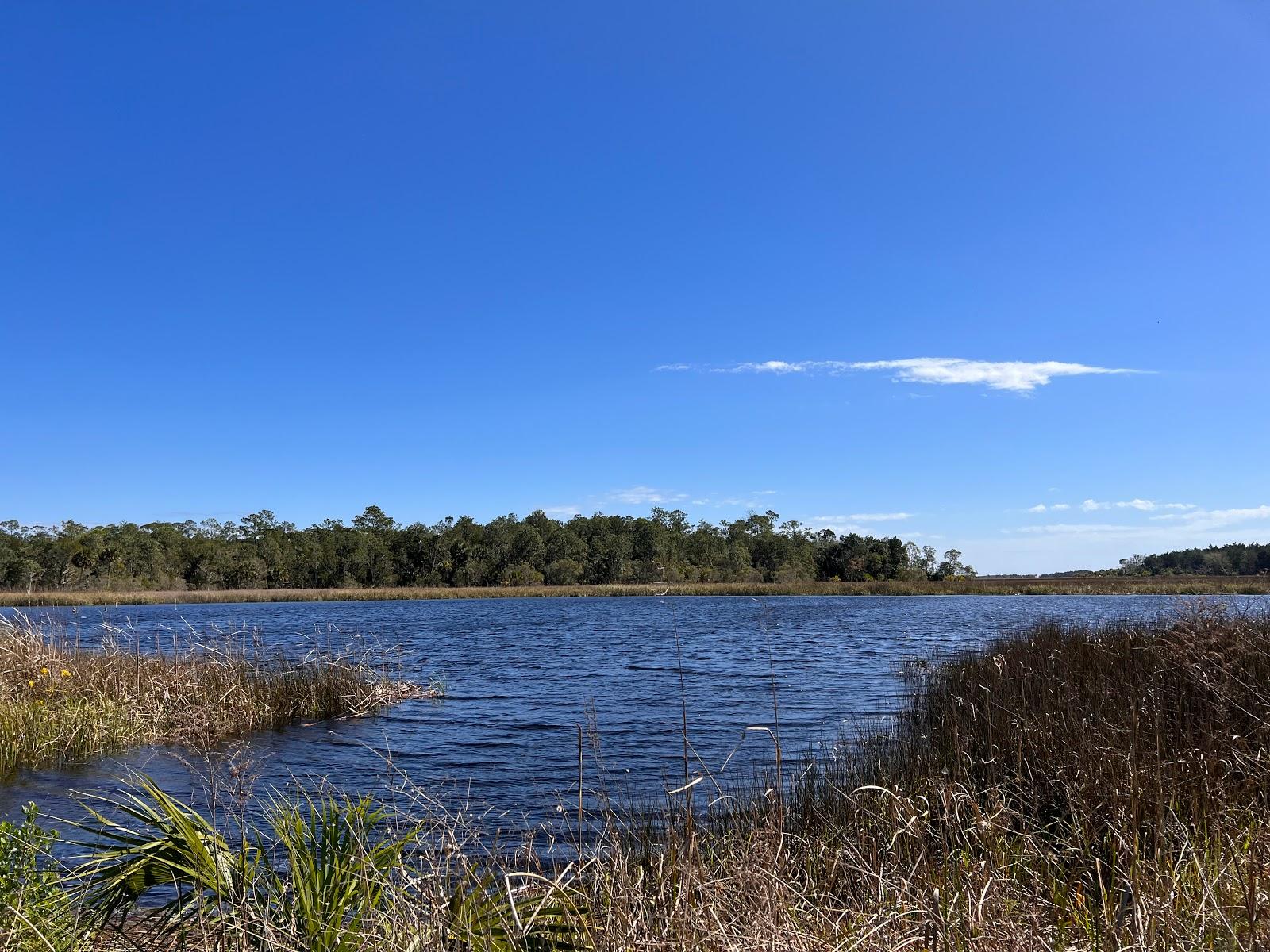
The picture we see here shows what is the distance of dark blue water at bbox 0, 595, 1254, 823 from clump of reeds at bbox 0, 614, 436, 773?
2.05ft

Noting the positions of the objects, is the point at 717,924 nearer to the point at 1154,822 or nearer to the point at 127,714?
the point at 1154,822

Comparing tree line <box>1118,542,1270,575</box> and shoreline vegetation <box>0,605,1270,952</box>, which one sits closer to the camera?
shoreline vegetation <box>0,605,1270,952</box>

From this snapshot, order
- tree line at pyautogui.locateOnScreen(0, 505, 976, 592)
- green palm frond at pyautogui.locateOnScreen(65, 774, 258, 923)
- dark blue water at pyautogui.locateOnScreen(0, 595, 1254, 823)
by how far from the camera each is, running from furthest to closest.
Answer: tree line at pyautogui.locateOnScreen(0, 505, 976, 592), dark blue water at pyautogui.locateOnScreen(0, 595, 1254, 823), green palm frond at pyautogui.locateOnScreen(65, 774, 258, 923)

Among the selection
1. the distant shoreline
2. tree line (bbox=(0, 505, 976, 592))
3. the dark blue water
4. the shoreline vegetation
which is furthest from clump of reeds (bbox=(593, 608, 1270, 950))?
tree line (bbox=(0, 505, 976, 592))

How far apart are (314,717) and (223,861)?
1248 cm

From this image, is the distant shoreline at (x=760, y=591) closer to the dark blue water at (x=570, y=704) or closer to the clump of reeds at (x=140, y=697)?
the dark blue water at (x=570, y=704)

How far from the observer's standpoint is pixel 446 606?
5988 cm

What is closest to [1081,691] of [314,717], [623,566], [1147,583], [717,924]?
[717,924]

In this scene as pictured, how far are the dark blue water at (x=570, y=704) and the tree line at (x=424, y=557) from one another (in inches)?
1938

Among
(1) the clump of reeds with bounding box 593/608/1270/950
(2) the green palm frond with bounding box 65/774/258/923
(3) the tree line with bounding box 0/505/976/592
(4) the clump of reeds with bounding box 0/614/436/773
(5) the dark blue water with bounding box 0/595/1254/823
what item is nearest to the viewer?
(1) the clump of reeds with bounding box 593/608/1270/950

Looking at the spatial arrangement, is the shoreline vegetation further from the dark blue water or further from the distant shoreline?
the distant shoreline

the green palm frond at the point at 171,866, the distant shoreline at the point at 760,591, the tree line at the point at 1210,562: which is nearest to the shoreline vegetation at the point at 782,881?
the green palm frond at the point at 171,866

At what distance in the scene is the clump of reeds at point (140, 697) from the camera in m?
11.6

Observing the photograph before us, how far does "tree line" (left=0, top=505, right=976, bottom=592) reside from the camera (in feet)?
283
